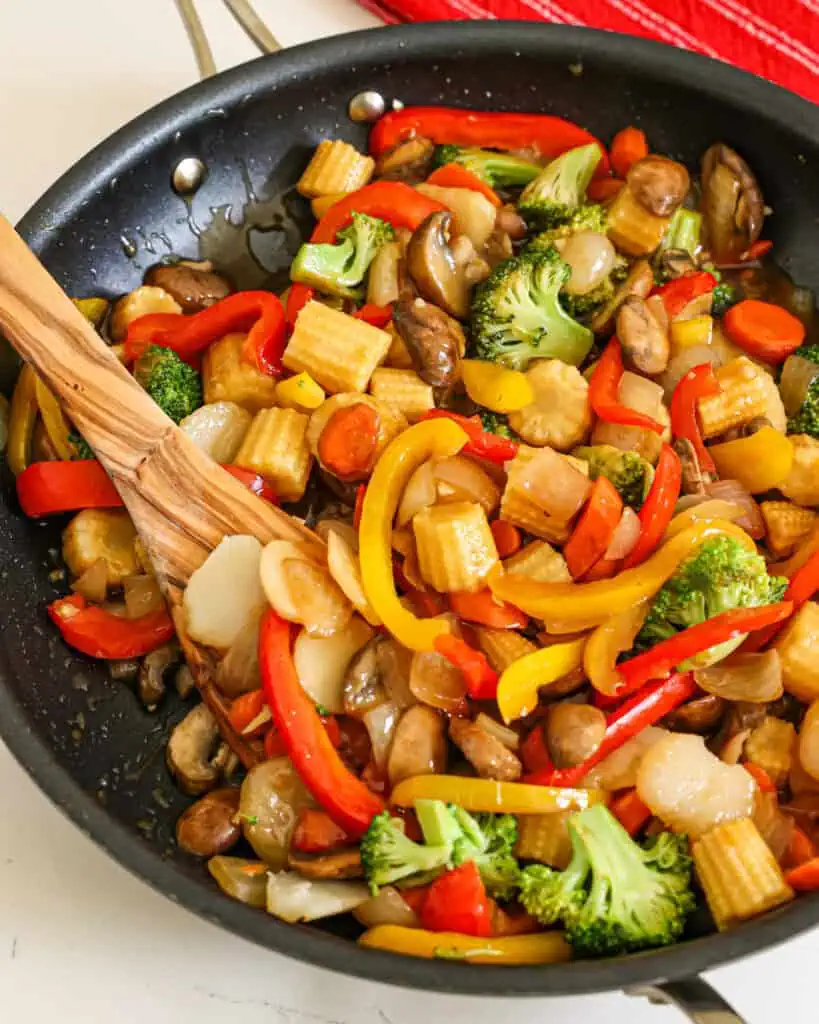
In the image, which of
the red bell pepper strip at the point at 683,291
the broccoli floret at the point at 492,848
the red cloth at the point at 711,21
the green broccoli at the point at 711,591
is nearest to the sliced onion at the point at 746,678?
the green broccoli at the point at 711,591

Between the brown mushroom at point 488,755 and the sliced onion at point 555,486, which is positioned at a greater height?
the sliced onion at point 555,486

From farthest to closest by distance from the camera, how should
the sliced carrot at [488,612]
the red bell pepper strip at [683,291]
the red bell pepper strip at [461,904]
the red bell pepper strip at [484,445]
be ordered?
the red bell pepper strip at [683,291] < the red bell pepper strip at [484,445] < the sliced carrot at [488,612] < the red bell pepper strip at [461,904]

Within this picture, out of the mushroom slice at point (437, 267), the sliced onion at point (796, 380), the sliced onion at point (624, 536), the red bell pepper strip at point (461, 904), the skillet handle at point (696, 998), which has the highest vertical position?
the mushroom slice at point (437, 267)

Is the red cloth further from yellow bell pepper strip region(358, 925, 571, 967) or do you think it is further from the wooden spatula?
yellow bell pepper strip region(358, 925, 571, 967)

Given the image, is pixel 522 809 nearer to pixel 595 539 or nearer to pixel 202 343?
pixel 595 539

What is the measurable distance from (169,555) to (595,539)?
791 mm

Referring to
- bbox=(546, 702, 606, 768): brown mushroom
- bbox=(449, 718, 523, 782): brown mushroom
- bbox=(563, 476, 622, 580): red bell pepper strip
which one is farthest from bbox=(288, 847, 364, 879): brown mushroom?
bbox=(563, 476, 622, 580): red bell pepper strip

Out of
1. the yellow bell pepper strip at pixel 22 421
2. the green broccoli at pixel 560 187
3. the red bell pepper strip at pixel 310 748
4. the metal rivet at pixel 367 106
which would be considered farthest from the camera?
the metal rivet at pixel 367 106

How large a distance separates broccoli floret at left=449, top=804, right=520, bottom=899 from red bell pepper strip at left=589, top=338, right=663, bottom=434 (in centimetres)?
78

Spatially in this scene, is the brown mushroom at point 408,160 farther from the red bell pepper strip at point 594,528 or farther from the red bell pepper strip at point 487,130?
the red bell pepper strip at point 594,528

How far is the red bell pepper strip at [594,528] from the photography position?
1.98 metres

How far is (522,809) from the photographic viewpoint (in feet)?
5.94

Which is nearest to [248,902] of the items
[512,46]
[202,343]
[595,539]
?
[595,539]

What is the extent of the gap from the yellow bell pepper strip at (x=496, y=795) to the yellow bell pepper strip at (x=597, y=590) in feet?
0.95
